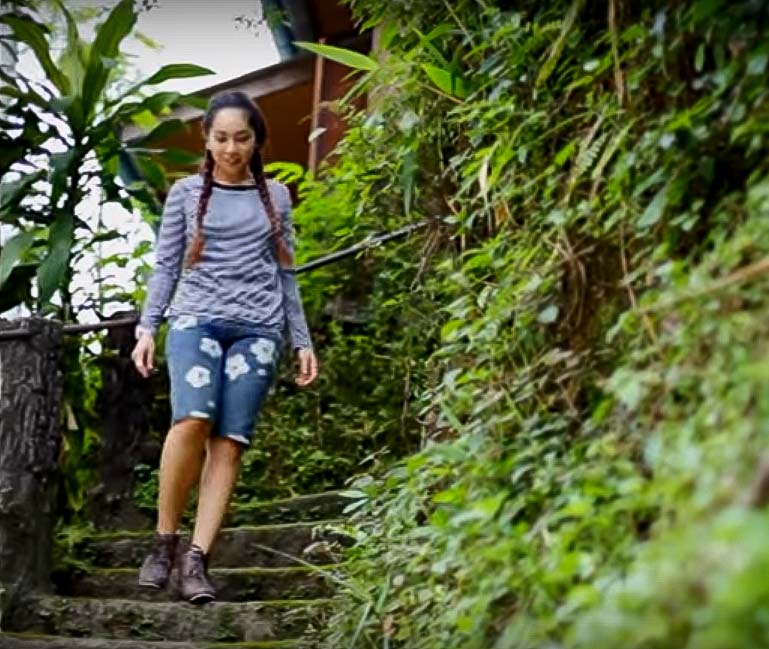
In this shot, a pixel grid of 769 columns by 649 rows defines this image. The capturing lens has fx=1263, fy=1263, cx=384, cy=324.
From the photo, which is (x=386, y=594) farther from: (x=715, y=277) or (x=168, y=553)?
(x=715, y=277)

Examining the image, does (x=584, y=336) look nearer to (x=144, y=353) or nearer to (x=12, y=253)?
(x=144, y=353)

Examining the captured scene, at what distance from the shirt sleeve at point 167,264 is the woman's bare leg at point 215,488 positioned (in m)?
0.39

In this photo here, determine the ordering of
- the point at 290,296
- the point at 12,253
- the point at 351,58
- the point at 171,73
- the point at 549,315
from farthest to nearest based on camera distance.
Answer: the point at 171,73, the point at 12,253, the point at 290,296, the point at 351,58, the point at 549,315

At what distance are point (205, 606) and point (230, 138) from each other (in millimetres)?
1458

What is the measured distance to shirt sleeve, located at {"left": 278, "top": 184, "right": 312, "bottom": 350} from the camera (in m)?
3.68

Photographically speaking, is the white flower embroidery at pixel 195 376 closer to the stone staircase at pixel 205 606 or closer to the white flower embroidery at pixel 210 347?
the white flower embroidery at pixel 210 347

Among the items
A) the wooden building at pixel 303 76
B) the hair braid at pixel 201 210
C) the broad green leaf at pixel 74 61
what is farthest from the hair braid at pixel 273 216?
the wooden building at pixel 303 76

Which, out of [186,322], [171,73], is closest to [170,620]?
[186,322]

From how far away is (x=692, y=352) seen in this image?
1667 millimetres

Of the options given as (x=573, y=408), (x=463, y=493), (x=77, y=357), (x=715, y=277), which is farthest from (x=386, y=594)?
(x=77, y=357)

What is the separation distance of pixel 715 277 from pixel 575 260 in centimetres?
52

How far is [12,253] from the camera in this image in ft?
16.4

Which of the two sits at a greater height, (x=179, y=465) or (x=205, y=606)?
(x=179, y=465)

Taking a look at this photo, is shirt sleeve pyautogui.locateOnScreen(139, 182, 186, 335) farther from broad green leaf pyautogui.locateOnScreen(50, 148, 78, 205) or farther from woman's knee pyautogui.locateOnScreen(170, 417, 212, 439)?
broad green leaf pyautogui.locateOnScreen(50, 148, 78, 205)
